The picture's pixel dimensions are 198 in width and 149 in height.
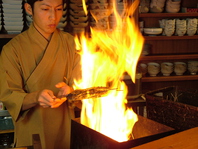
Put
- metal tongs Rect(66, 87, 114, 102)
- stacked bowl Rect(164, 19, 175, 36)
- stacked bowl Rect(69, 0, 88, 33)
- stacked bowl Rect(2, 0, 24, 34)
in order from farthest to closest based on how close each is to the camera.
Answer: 1. stacked bowl Rect(164, 19, 175, 36)
2. stacked bowl Rect(69, 0, 88, 33)
3. stacked bowl Rect(2, 0, 24, 34)
4. metal tongs Rect(66, 87, 114, 102)

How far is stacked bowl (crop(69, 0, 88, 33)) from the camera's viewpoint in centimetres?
280

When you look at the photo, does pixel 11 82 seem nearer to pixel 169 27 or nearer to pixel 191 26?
pixel 169 27

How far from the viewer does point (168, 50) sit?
12.2 ft

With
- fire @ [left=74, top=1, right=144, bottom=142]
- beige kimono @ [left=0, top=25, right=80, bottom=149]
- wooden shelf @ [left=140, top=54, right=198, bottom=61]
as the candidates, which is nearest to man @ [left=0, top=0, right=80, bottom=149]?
beige kimono @ [left=0, top=25, right=80, bottom=149]

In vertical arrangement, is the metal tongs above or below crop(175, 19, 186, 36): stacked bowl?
below

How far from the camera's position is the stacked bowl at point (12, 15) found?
255cm

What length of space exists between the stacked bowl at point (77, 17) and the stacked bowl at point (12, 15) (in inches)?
18.7

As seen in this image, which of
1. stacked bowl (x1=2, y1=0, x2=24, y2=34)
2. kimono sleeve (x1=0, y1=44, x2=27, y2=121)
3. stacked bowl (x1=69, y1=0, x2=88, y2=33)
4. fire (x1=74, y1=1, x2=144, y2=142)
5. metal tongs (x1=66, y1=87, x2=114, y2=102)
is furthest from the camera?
stacked bowl (x1=69, y1=0, x2=88, y2=33)

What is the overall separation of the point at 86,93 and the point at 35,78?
452mm

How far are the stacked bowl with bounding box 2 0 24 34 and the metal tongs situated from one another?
139 centimetres

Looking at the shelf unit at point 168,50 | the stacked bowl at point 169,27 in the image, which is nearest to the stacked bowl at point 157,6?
the shelf unit at point 168,50

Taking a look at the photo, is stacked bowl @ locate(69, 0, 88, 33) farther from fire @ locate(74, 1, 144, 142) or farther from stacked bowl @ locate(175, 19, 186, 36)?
stacked bowl @ locate(175, 19, 186, 36)

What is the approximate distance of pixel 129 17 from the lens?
3.18 metres

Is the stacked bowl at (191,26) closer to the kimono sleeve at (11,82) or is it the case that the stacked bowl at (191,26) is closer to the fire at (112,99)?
the fire at (112,99)
